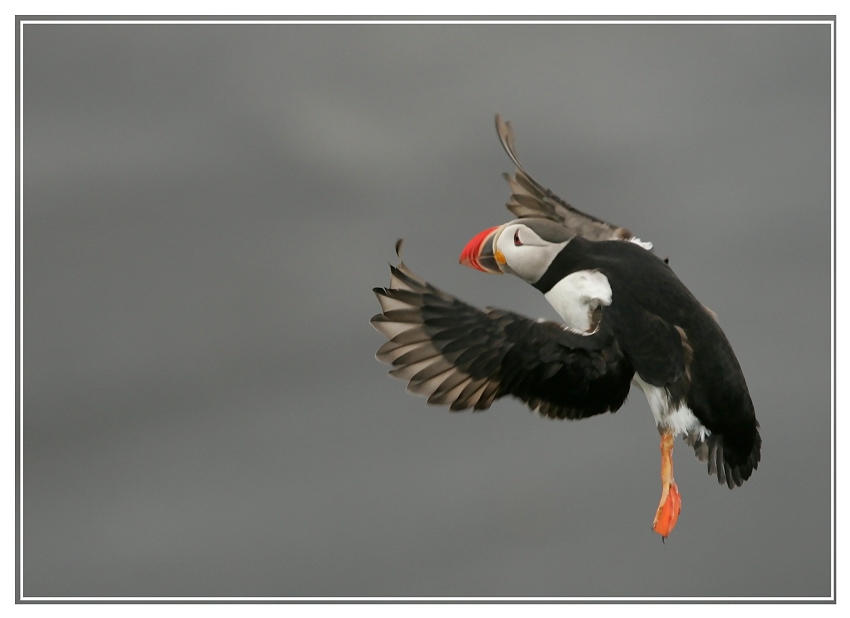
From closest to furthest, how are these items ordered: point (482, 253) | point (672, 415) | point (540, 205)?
point (672, 415)
point (482, 253)
point (540, 205)

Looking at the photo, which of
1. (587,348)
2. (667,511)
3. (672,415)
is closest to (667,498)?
(667,511)

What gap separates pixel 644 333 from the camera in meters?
2.16

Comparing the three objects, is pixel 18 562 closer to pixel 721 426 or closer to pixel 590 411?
pixel 590 411

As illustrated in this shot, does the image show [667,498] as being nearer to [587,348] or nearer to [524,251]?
[587,348]

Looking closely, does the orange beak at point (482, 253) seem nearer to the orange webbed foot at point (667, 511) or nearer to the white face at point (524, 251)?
the white face at point (524, 251)

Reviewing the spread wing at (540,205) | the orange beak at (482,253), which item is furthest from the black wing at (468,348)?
the spread wing at (540,205)

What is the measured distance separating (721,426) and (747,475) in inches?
6.2

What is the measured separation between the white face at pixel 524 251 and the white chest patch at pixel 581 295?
62mm

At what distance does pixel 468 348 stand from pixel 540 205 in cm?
61

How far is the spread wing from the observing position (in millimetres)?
A: 2588

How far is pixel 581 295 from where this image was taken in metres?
2.25

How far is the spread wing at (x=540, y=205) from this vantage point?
2588 millimetres

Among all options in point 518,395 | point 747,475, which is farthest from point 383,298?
point 747,475

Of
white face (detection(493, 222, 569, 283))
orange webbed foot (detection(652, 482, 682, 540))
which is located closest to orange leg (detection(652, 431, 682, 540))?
orange webbed foot (detection(652, 482, 682, 540))
